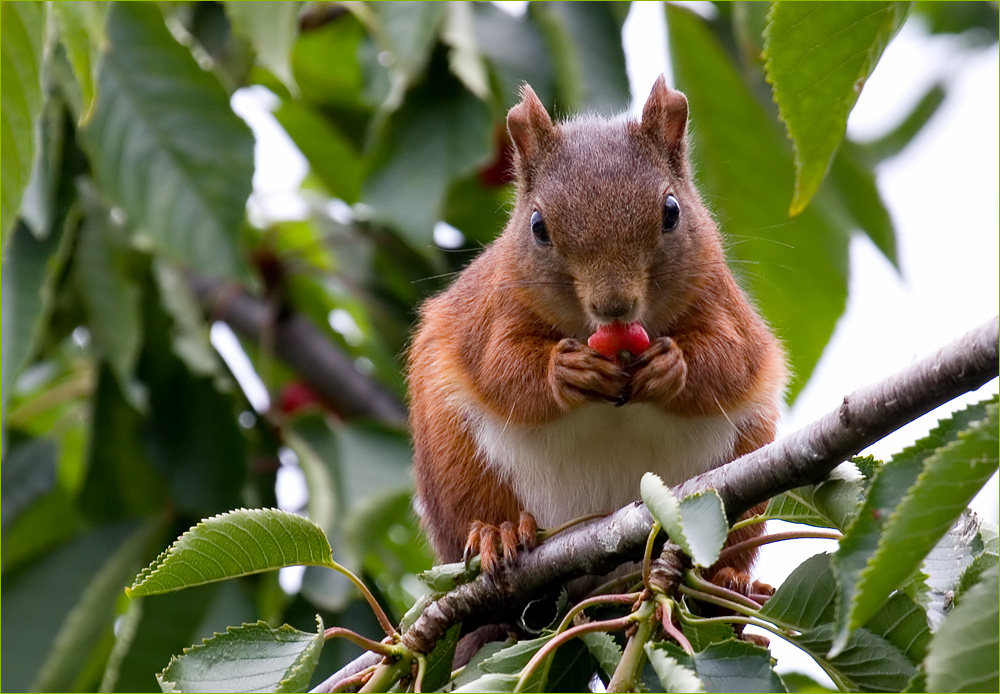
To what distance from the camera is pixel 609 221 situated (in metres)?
2.61

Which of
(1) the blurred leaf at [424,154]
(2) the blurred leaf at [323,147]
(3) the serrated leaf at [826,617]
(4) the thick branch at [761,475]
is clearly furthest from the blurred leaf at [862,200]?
(3) the serrated leaf at [826,617]

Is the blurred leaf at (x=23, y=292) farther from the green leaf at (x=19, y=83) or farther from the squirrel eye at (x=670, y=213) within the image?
the squirrel eye at (x=670, y=213)

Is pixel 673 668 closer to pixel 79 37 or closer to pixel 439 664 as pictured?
pixel 439 664

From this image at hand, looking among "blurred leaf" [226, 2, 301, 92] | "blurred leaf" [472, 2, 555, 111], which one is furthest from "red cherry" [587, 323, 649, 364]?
"blurred leaf" [472, 2, 555, 111]

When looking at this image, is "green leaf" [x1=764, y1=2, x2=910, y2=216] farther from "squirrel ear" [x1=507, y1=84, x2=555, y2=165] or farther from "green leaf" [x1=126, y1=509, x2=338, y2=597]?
"squirrel ear" [x1=507, y1=84, x2=555, y2=165]

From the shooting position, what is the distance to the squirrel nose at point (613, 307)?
2.46 meters

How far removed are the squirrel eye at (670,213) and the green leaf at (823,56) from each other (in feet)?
2.89

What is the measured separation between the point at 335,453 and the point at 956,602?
2.57 meters

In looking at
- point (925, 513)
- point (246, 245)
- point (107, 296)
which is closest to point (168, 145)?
point (107, 296)

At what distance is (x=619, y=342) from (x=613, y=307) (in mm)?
100

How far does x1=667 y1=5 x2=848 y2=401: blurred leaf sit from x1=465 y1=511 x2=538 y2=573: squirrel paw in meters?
1.50

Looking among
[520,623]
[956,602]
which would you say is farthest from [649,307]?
[956,602]

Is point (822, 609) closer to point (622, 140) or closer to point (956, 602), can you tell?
point (956, 602)

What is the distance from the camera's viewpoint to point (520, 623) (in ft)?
7.55
